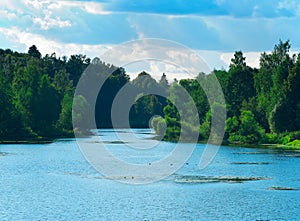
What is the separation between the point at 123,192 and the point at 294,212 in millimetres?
14148

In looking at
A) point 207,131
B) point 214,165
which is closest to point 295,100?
point 207,131

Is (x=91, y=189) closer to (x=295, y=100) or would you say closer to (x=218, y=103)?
(x=295, y=100)

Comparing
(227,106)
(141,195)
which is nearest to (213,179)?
(141,195)

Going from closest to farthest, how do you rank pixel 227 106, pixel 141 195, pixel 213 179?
pixel 141 195, pixel 213 179, pixel 227 106

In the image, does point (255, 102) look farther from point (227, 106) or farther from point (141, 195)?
point (141, 195)

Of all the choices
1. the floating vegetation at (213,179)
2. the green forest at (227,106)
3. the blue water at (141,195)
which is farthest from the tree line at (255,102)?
the floating vegetation at (213,179)

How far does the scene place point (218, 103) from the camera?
4975 inches

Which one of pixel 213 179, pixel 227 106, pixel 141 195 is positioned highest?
pixel 227 106

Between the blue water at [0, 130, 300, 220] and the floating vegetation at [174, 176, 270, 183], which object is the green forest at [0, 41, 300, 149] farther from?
the floating vegetation at [174, 176, 270, 183]

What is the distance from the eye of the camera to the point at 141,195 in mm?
49781

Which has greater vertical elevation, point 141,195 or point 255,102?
point 255,102

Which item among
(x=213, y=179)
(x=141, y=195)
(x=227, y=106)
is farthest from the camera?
(x=227, y=106)

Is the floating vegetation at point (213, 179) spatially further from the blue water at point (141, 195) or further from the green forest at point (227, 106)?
the green forest at point (227, 106)

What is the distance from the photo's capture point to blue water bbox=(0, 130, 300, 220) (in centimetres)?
4228
